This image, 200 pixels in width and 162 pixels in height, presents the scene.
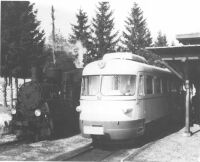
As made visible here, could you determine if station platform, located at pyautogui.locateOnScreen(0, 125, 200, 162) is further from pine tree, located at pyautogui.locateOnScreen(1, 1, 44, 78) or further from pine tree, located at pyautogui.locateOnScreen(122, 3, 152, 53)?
pine tree, located at pyautogui.locateOnScreen(122, 3, 152, 53)

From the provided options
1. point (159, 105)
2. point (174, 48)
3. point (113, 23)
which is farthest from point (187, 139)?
point (113, 23)

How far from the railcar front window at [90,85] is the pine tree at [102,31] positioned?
82.6ft

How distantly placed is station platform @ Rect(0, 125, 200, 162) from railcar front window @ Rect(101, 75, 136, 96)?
5.99 feet

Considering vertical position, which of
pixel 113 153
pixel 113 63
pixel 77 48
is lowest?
pixel 113 153

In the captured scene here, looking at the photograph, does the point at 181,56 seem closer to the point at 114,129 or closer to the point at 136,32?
the point at 114,129

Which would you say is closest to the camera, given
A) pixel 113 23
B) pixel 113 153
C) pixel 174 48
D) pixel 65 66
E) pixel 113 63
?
pixel 113 153

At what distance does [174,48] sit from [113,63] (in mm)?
2303

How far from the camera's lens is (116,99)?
1046 cm

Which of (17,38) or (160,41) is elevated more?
(160,41)

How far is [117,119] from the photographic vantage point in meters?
10.3

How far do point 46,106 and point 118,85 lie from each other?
2.92 m

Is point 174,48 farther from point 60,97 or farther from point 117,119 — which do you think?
point 60,97

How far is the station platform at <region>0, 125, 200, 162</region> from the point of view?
369 inches

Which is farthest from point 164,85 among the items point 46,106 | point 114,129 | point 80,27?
point 80,27
